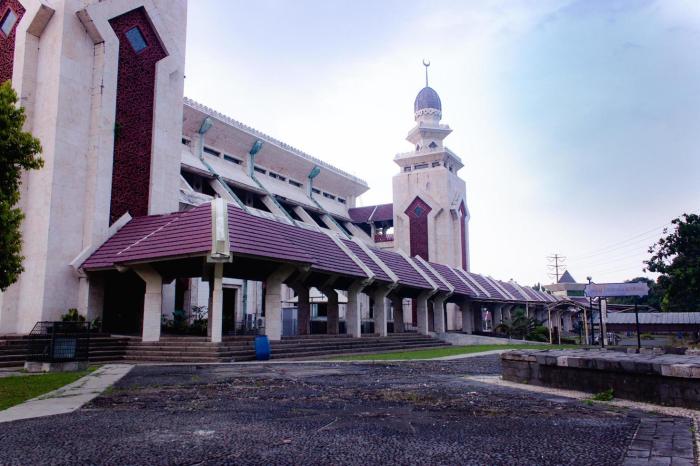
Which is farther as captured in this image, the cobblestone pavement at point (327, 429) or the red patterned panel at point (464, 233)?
the red patterned panel at point (464, 233)

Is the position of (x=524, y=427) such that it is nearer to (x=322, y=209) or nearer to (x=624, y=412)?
(x=624, y=412)

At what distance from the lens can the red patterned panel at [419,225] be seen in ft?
172

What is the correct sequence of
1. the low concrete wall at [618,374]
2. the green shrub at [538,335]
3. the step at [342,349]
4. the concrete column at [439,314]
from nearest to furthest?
the low concrete wall at [618,374]
the step at [342,349]
the concrete column at [439,314]
the green shrub at [538,335]

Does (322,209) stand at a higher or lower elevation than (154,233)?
higher

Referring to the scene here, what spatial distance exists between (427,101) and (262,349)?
44728 mm

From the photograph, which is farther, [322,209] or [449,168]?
[449,168]

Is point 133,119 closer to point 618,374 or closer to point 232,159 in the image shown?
point 232,159

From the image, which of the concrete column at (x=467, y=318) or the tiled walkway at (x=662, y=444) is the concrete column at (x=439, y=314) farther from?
the tiled walkway at (x=662, y=444)

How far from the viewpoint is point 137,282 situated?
22.9m

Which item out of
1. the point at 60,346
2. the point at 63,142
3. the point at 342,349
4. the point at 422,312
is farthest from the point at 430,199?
the point at 60,346

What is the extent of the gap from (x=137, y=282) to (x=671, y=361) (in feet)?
66.8

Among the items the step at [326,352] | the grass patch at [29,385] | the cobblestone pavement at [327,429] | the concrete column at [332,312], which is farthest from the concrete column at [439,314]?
the cobblestone pavement at [327,429]

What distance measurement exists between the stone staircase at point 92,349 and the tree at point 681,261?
39.1 meters

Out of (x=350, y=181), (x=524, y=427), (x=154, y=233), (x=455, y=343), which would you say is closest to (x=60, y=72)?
(x=154, y=233)
